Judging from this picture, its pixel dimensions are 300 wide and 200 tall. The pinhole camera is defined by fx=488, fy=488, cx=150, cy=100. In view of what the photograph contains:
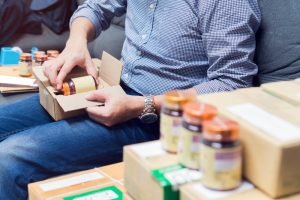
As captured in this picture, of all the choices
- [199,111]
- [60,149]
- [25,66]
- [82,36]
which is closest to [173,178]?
[199,111]

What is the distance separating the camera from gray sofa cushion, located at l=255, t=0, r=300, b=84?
151cm

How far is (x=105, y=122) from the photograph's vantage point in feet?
5.03

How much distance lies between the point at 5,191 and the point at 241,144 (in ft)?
2.63

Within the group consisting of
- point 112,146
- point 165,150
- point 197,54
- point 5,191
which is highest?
point 197,54

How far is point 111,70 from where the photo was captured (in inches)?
65.7

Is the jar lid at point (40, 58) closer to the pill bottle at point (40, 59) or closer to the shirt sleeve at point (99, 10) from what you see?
the pill bottle at point (40, 59)

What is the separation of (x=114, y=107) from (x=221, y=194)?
0.62m

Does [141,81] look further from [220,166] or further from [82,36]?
[220,166]

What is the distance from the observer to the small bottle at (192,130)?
957mm

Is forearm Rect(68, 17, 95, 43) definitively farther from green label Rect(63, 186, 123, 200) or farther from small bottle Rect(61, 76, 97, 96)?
green label Rect(63, 186, 123, 200)

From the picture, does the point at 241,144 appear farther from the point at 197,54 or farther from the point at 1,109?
the point at 1,109

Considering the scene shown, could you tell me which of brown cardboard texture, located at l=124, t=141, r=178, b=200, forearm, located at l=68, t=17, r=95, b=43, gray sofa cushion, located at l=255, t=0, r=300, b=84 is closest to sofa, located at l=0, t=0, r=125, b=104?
forearm, located at l=68, t=17, r=95, b=43

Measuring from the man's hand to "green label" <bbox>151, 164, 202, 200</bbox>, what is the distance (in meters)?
0.50

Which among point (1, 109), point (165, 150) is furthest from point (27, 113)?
point (165, 150)
